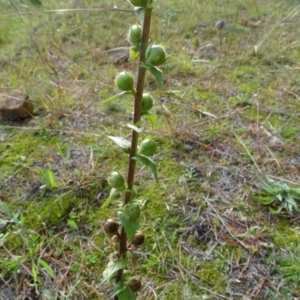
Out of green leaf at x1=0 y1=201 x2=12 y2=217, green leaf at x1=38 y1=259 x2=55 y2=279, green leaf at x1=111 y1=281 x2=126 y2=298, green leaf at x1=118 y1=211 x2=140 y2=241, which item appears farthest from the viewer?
green leaf at x1=0 y1=201 x2=12 y2=217

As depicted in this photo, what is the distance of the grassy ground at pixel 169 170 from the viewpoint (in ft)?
3.69

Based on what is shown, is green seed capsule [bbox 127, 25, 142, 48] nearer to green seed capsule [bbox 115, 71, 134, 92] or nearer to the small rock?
green seed capsule [bbox 115, 71, 134, 92]

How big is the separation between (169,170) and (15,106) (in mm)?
863

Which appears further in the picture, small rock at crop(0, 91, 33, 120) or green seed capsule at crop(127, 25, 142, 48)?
small rock at crop(0, 91, 33, 120)

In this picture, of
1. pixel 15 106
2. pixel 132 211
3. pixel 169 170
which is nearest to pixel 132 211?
pixel 132 211

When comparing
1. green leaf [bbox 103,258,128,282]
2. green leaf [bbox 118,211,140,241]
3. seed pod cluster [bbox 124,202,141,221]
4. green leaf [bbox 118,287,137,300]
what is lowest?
green leaf [bbox 118,287,137,300]

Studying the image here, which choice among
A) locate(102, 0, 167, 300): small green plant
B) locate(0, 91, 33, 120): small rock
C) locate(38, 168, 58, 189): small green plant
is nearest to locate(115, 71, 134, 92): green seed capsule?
locate(102, 0, 167, 300): small green plant

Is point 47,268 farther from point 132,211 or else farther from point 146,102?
point 146,102

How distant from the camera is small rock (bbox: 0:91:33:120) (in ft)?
5.88

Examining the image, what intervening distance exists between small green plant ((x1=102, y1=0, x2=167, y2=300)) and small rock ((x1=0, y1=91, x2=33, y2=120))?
1.13 metres

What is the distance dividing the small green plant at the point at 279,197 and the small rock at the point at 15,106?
3.97 feet

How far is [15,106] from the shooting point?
70.4 inches

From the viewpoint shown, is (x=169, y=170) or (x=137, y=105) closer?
(x=137, y=105)

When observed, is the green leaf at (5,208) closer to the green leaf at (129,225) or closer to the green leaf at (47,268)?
the green leaf at (47,268)
